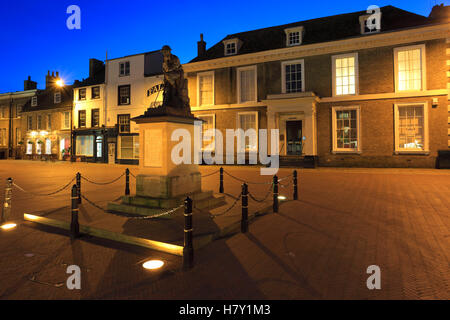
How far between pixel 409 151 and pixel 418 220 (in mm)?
15153

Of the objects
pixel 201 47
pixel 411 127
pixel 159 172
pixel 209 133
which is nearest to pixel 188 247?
pixel 159 172

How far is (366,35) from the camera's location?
19984 millimetres

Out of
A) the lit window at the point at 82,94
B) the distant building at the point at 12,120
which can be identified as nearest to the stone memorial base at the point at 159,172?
the lit window at the point at 82,94

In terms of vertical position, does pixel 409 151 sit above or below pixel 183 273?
above

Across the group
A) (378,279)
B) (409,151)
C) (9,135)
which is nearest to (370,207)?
(378,279)

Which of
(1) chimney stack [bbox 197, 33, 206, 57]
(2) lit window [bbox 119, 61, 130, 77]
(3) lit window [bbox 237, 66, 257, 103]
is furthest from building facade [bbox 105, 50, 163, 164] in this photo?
(3) lit window [bbox 237, 66, 257, 103]

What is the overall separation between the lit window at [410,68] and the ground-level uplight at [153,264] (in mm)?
21097

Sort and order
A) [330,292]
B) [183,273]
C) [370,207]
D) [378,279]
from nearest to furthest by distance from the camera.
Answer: [330,292] → [378,279] → [183,273] → [370,207]

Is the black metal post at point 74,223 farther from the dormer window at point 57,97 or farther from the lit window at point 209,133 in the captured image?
the dormer window at point 57,97

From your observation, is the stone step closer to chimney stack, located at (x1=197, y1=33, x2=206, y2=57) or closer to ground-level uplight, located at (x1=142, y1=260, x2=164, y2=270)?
ground-level uplight, located at (x1=142, y1=260, x2=164, y2=270)

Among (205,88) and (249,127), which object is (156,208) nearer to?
(249,127)

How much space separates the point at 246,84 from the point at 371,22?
34.2 ft
